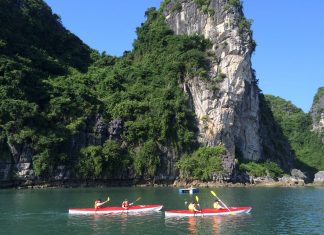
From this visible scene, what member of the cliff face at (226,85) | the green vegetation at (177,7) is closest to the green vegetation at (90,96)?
the cliff face at (226,85)

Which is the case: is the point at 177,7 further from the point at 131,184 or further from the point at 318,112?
the point at 318,112

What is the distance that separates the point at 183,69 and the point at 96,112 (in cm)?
1874

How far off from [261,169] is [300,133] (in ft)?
192

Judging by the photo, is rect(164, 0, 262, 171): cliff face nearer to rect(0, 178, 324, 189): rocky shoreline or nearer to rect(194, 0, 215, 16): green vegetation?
rect(194, 0, 215, 16): green vegetation

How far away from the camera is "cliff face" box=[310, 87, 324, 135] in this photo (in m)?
127

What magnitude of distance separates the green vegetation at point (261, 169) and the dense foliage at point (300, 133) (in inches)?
1276

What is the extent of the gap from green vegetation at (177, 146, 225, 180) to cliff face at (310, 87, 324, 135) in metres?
68.4

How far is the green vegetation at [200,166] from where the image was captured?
66.4 meters

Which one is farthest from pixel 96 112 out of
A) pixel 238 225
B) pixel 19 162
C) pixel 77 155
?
pixel 238 225

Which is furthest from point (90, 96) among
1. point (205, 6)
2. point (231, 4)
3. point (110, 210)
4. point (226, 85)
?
point (110, 210)

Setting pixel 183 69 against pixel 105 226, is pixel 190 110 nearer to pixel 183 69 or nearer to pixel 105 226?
pixel 183 69

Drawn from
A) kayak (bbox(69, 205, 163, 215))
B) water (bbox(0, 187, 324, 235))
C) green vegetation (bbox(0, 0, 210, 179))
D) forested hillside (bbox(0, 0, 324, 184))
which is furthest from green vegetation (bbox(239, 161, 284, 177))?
kayak (bbox(69, 205, 163, 215))

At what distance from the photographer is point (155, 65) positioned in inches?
3221

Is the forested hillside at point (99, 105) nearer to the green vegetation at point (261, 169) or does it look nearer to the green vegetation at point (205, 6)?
the green vegetation at point (261, 169)
